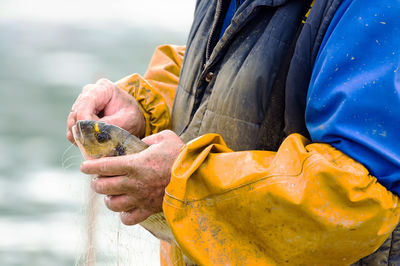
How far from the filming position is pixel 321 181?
1471 mm

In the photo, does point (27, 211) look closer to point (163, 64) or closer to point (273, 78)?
point (163, 64)

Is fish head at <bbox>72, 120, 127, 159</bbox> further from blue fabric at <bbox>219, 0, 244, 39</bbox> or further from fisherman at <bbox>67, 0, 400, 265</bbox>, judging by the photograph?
blue fabric at <bbox>219, 0, 244, 39</bbox>

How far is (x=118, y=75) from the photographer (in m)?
10.7

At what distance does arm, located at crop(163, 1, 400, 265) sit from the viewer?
1.48m

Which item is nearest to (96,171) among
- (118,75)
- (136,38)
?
(118,75)

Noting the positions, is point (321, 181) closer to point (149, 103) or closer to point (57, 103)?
point (149, 103)

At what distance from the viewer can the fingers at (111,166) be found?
174 centimetres

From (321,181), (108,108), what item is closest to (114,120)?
(108,108)

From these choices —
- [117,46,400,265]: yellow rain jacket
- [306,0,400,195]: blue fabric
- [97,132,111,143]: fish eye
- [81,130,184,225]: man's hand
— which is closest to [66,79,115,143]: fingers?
[97,132,111,143]: fish eye

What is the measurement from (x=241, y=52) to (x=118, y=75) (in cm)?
900

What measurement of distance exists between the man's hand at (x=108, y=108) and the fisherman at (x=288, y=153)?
39 cm

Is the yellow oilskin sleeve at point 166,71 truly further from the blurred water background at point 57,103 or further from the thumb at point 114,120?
the blurred water background at point 57,103

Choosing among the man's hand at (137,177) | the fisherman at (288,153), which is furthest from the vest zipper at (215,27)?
the man's hand at (137,177)

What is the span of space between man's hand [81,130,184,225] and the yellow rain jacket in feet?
0.41
